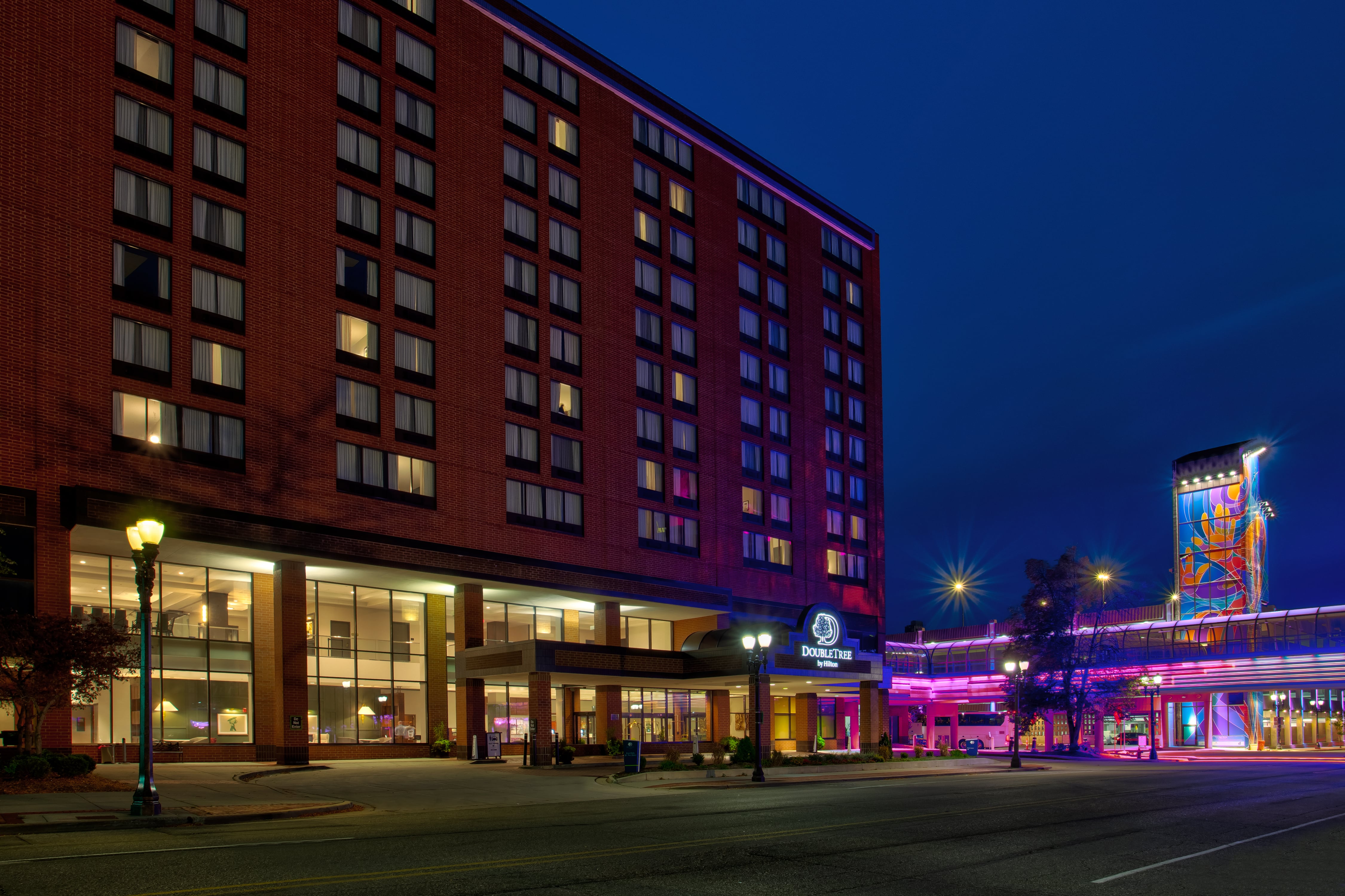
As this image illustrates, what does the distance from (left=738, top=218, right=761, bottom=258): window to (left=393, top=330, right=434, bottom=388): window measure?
27.4 m

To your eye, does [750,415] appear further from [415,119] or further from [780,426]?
[415,119]

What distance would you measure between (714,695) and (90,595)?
37.1m

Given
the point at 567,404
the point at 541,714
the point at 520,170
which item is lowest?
the point at 541,714

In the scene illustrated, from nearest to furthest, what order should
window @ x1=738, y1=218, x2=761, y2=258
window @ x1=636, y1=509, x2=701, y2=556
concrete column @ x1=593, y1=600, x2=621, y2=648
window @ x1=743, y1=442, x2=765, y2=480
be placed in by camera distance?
1. concrete column @ x1=593, y1=600, x2=621, y2=648
2. window @ x1=636, y1=509, x2=701, y2=556
3. window @ x1=743, y1=442, x2=765, y2=480
4. window @ x1=738, y1=218, x2=761, y2=258

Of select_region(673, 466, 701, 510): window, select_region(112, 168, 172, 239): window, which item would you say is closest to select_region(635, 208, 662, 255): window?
select_region(673, 466, 701, 510): window

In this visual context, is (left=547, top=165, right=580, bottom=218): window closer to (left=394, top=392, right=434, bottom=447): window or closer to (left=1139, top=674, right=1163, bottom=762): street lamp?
(left=394, top=392, right=434, bottom=447): window

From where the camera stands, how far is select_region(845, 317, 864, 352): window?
272 feet

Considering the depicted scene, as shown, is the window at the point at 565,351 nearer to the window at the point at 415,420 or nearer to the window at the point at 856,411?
the window at the point at 415,420

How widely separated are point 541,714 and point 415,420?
14.9 metres

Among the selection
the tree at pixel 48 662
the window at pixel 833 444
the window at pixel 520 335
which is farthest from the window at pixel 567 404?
the tree at pixel 48 662

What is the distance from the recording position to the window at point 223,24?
1833 inches

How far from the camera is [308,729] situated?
48719 millimetres

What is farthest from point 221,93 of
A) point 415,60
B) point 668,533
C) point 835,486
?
point 835,486

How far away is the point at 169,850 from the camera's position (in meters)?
16.9
